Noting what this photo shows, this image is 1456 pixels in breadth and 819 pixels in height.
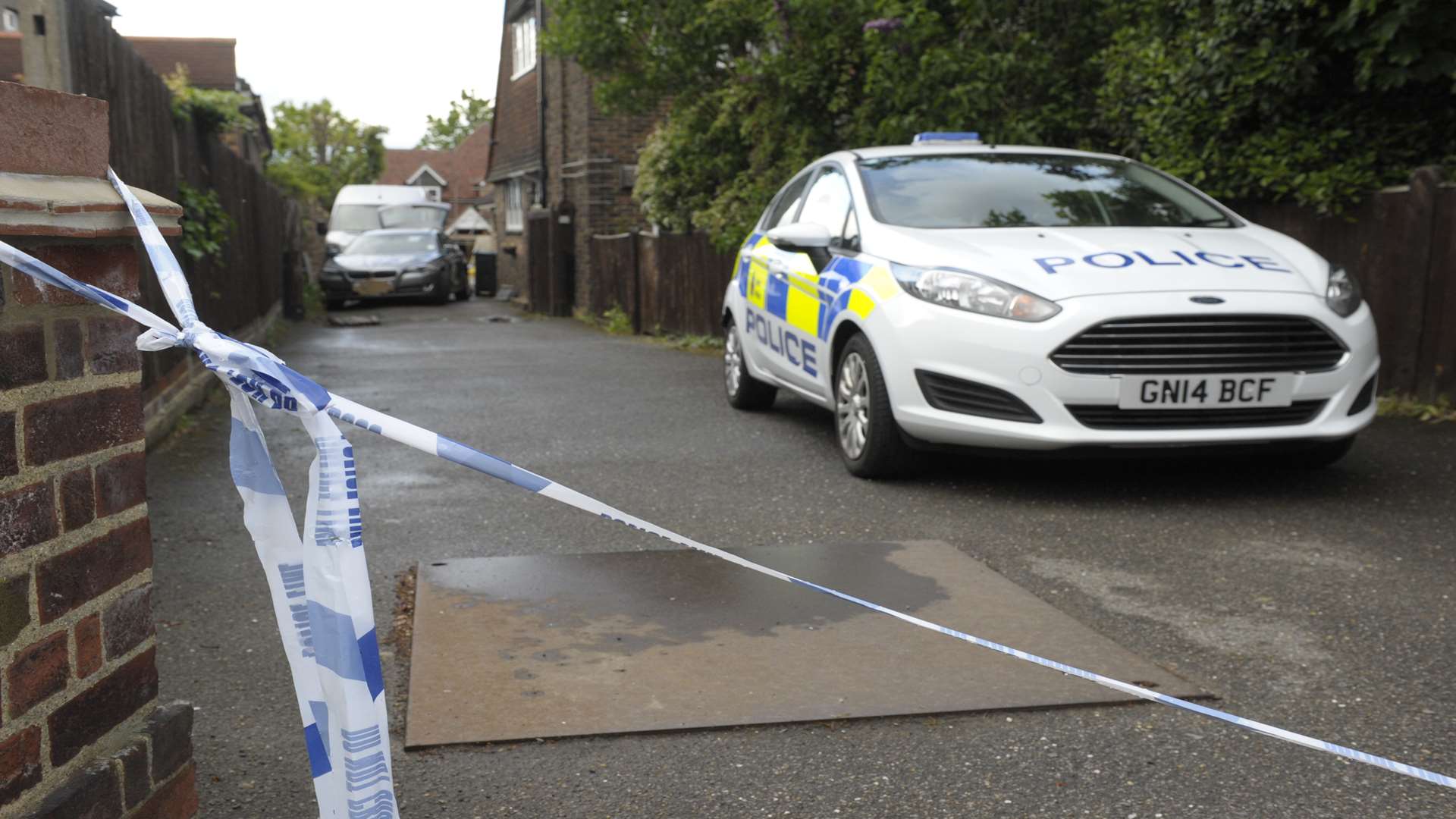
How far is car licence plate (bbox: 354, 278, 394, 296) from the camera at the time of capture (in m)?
24.0

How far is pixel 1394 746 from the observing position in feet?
9.73

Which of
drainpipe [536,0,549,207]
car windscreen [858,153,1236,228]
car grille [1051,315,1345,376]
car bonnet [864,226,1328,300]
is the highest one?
drainpipe [536,0,549,207]

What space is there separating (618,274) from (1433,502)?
14106 mm

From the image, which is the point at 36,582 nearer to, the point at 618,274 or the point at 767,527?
the point at 767,527

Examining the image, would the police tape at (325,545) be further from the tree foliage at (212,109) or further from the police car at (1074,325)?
the tree foliage at (212,109)

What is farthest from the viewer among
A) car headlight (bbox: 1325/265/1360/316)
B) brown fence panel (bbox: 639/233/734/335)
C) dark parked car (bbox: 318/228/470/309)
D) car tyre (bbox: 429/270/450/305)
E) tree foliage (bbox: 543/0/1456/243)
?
car tyre (bbox: 429/270/450/305)

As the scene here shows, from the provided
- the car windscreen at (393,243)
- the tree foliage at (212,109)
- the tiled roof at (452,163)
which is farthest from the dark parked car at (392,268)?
the tiled roof at (452,163)

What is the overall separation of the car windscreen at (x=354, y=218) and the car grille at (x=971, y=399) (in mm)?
25264

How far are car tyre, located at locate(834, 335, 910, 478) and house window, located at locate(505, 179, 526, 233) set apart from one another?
78.8 feet

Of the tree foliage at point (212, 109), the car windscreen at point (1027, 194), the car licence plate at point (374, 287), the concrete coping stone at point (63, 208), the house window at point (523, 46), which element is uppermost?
the house window at point (523, 46)

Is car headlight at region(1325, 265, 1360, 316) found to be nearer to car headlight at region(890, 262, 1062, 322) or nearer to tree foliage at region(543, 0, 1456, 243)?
car headlight at region(890, 262, 1062, 322)

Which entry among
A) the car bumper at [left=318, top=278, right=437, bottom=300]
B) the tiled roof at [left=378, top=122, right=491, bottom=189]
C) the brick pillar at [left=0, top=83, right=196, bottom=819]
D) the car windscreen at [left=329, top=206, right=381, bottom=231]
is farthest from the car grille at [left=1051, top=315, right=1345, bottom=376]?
the tiled roof at [left=378, top=122, right=491, bottom=189]

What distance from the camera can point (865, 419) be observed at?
6.10 m

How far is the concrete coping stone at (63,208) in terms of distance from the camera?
185 centimetres
